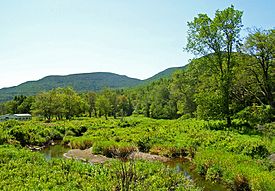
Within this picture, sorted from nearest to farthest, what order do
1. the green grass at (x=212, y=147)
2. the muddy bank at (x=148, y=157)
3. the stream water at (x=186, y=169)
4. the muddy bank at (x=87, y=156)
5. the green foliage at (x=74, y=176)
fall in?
the green foliage at (x=74, y=176) → the green grass at (x=212, y=147) → the stream water at (x=186, y=169) → the muddy bank at (x=148, y=157) → the muddy bank at (x=87, y=156)

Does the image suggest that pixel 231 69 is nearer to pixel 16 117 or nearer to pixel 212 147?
pixel 212 147

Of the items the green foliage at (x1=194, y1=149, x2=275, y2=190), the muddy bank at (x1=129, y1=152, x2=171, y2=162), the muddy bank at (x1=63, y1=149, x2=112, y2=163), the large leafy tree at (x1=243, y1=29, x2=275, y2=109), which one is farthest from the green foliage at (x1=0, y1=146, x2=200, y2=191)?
the large leafy tree at (x1=243, y1=29, x2=275, y2=109)

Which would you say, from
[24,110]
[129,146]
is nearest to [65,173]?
[129,146]

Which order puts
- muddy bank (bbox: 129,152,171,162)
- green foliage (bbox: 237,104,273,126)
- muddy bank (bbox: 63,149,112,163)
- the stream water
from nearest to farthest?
the stream water, muddy bank (bbox: 129,152,171,162), muddy bank (bbox: 63,149,112,163), green foliage (bbox: 237,104,273,126)

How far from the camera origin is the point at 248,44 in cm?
3959

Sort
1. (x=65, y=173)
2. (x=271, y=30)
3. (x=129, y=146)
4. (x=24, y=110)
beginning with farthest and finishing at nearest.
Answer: (x=24, y=110), (x=271, y=30), (x=129, y=146), (x=65, y=173)

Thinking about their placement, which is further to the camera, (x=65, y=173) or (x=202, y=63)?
(x=202, y=63)

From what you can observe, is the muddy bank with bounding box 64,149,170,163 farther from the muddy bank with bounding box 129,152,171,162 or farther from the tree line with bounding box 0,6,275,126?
the tree line with bounding box 0,6,275,126

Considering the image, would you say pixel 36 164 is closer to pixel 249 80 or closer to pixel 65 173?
pixel 65 173

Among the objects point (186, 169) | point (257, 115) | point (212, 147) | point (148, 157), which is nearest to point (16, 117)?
point (148, 157)

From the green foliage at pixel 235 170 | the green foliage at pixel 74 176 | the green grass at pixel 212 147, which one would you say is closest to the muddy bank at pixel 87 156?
the green grass at pixel 212 147

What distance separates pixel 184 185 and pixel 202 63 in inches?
984

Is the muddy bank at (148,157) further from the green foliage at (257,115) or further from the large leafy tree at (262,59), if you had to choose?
the large leafy tree at (262,59)

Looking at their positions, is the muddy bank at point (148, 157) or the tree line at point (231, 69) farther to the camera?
the tree line at point (231, 69)
